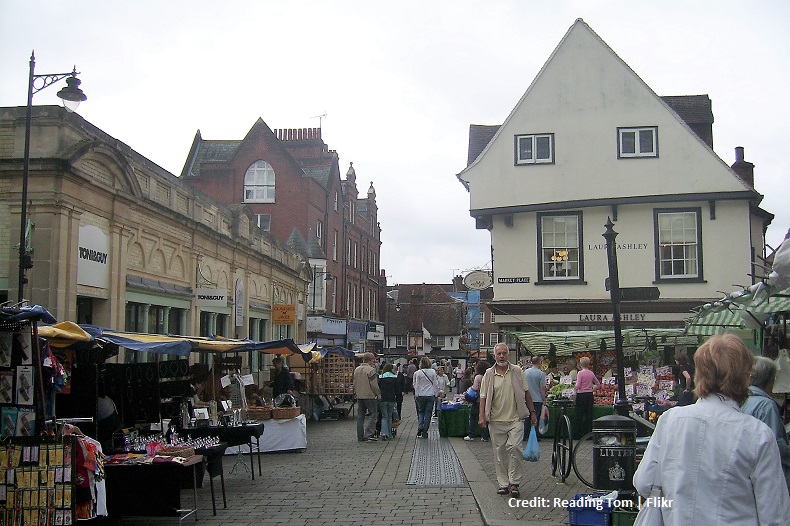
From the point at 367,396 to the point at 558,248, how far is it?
894cm

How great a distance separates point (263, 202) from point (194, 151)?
6613 millimetres

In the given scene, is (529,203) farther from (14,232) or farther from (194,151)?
(194,151)

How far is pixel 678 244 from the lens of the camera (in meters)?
24.0

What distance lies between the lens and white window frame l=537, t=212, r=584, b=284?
2433cm

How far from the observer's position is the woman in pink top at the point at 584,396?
623 inches

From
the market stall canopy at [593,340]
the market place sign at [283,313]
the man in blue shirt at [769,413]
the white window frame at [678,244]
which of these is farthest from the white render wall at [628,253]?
the man in blue shirt at [769,413]

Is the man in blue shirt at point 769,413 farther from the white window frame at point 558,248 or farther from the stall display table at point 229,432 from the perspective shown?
the white window frame at point 558,248

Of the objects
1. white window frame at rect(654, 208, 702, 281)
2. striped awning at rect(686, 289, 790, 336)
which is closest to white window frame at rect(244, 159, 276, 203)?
white window frame at rect(654, 208, 702, 281)

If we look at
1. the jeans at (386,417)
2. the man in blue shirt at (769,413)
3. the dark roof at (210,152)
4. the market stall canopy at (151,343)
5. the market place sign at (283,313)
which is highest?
the dark roof at (210,152)

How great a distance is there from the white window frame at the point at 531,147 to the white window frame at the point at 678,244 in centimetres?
366

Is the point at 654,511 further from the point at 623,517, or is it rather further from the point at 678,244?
the point at 678,244

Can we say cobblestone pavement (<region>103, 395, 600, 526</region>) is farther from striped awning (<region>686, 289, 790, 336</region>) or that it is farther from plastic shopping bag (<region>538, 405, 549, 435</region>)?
striped awning (<region>686, 289, 790, 336</region>)

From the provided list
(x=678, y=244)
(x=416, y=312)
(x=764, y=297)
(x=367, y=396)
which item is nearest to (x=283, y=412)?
(x=367, y=396)

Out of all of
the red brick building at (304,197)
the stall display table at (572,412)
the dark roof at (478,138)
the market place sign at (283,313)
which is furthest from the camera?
the red brick building at (304,197)
